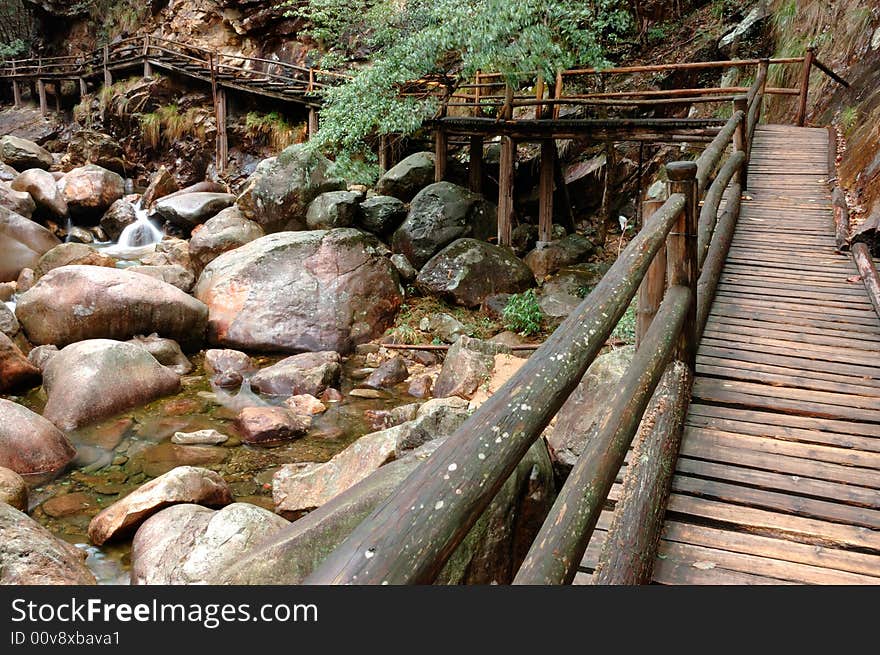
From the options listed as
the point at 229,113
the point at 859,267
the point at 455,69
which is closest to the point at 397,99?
the point at 455,69

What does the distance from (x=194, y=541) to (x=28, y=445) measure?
2666mm

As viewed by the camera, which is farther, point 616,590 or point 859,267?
point 859,267

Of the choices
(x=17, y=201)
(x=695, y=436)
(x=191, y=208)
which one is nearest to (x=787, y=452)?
(x=695, y=436)

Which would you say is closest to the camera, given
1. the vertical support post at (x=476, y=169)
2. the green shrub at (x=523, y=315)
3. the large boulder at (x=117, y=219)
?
the green shrub at (x=523, y=315)

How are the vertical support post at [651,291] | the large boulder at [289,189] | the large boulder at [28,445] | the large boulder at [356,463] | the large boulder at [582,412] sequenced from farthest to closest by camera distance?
the large boulder at [289,189]
the large boulder at [28,445]
the large boulder at [356,463]
the large boulder at [582,412]
the vertical support post at [651,291]

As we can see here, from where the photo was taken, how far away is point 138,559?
14.5ft

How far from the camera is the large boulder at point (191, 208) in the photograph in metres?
14.7

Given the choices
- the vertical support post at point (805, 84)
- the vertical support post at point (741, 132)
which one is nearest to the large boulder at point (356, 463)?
the vertical support post at point (741, 132)

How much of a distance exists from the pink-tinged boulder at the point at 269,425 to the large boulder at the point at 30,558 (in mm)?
2746

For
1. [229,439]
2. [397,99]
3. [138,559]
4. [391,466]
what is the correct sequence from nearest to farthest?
[391,466]
[138,559]
[229,439]
[397,99]

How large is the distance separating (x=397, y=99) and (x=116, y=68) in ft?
57.3

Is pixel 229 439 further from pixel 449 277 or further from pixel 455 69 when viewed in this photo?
pixel 455 69

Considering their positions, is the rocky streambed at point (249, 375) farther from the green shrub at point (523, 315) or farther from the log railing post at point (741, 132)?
the log railing post at point (741, 132)

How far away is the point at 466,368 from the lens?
313 inches
